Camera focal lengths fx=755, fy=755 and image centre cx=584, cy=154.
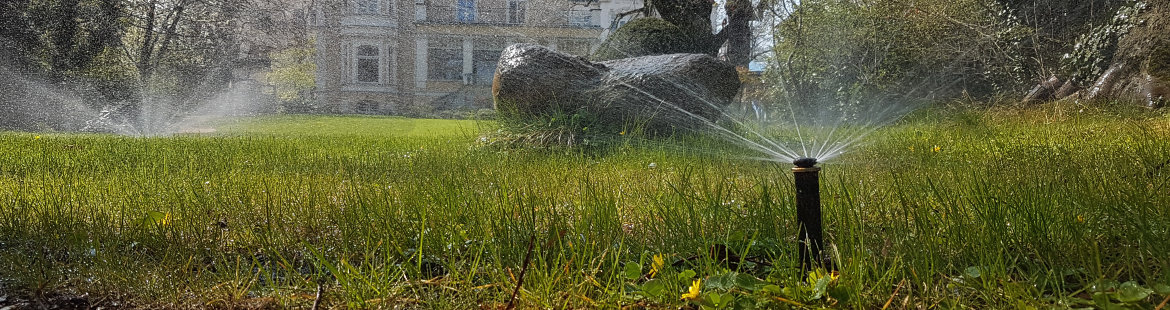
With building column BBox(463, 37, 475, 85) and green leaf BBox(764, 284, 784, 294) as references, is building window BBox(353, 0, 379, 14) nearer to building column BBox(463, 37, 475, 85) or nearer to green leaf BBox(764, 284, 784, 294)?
building column BBox(463, 37, 475, 85)

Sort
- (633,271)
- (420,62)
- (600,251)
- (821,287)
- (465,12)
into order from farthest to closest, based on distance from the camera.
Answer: (420,62)
(465,12)
(600,251)
(633,271)
(821,287)

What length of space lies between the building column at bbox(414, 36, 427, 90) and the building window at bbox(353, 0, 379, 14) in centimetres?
204

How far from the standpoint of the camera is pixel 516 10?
19.7 m

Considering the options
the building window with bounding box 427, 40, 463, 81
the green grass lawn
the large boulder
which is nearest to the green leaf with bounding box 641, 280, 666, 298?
the green grass lawn

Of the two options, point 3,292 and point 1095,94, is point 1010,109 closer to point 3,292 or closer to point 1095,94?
point 1095,94

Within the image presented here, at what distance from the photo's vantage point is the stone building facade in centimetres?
1883

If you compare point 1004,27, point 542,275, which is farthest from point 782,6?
point 542,275

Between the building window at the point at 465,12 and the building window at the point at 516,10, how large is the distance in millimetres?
998

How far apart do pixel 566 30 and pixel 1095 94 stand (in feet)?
41.9

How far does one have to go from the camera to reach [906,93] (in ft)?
39.8

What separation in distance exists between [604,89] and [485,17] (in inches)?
603

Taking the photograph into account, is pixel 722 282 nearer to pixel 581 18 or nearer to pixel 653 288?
pixel 653 288

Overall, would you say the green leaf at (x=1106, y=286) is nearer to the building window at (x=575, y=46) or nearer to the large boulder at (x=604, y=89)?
the large boulder at (x=604, y=89)

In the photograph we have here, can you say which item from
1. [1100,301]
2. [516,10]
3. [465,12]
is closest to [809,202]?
[1100,301]
